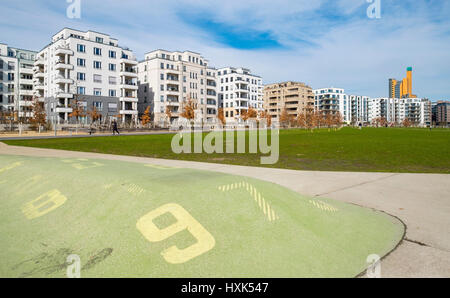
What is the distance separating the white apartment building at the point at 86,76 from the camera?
60.8 m

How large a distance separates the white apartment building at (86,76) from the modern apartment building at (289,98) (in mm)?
77639

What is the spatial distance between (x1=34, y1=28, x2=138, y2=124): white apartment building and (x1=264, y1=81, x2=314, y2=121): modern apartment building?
7764cm

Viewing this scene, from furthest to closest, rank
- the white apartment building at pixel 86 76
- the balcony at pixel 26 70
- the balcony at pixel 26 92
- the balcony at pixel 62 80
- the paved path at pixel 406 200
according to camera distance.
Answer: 1. the balcony at pixel 26 70
2. the balcony at pixel 26 92
3. the white apartment building at pixel 86 76
4. the balcony at pixel 62 80
5. the paved path at pixel 406 200

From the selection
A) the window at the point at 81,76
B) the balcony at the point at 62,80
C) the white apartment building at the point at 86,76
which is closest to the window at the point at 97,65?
the white apartment building at the point at 86,76

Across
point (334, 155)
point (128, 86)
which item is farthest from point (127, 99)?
point (334, 155)

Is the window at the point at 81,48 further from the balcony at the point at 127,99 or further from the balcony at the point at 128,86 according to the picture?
the balcony at the point at 127,99

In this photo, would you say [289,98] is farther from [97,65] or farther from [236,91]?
[97,65]

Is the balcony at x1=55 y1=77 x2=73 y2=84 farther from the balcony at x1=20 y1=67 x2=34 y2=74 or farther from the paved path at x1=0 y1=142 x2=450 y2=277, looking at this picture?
the paved path at x1=0 y1=142 x2=450 y2=277

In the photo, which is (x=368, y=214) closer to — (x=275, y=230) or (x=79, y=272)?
(x=275, y=230)

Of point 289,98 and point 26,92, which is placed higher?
point 289,98

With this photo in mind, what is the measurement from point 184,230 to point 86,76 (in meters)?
69.3

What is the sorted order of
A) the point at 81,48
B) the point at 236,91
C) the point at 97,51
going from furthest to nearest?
the point at 236,91, the point at 97,51, the point at 81,48

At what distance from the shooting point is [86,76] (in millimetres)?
63344

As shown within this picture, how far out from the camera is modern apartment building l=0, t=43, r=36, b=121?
74.9 m
